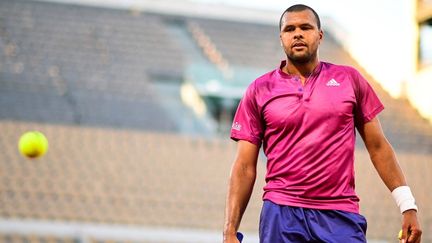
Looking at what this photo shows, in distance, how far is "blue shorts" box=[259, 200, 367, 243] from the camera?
2.83 meters

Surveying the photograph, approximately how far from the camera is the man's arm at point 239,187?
293 cm

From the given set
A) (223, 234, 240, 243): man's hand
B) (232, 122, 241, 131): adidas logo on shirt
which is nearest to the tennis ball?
(232, 122, 241, 131): adidas logo on shirt

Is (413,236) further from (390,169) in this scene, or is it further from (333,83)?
(333,83)

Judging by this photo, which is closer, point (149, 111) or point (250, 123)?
point (250, 123)

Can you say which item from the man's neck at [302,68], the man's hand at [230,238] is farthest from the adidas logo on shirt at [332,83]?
the man's hand at [230,238]

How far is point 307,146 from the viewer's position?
291cm

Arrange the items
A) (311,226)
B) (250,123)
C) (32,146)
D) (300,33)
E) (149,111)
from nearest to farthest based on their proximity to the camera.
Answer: (311,226) → (300,33) → (250,123) → (32,146) → (149,111)

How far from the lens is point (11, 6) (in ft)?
57.8

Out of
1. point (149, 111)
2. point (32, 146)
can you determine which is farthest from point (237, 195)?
point (149, 111)

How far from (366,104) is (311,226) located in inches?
21.2

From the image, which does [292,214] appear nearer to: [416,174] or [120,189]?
[120,189]

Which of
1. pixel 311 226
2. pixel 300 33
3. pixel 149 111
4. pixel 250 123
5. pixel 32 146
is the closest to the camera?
pixel 311 226

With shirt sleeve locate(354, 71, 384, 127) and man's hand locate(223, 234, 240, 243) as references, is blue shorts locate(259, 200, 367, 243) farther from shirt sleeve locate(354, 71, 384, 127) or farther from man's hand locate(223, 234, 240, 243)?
shirt sleeve locate(354, 71, 384, 127)

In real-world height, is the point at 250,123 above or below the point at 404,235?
above
